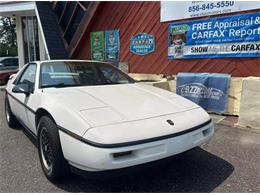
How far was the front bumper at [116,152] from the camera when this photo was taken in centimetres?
213

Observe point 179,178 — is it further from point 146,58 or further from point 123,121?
point 146,58

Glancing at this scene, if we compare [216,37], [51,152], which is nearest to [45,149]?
[51,152]

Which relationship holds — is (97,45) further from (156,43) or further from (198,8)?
(198,8)

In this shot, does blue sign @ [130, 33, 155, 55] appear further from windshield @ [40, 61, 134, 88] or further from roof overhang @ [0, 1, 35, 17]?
roof overhang @ [0, 1, 35, 17]

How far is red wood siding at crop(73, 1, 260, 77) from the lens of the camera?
6.00 m

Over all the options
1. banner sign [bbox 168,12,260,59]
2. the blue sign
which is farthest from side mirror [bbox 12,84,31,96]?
the blue sign

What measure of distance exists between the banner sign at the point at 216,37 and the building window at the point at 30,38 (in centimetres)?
889

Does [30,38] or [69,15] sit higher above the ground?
[69,15]

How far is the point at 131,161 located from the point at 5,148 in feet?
8.33

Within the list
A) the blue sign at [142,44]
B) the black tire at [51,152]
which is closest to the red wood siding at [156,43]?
the blue sign at [142,44]

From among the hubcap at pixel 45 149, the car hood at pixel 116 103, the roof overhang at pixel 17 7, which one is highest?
the roof overhang at pixel 17 7

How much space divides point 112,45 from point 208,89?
4.43 meters

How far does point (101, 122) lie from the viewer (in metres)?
2.31

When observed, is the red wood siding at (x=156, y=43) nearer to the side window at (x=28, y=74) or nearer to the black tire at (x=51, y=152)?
the side window at (x=28, y=74)
